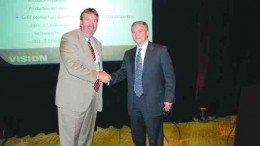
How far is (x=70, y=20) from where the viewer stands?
388 cm

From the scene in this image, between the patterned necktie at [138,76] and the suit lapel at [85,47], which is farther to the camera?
the patterned necktie at [138,76]

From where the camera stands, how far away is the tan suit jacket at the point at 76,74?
2.52m

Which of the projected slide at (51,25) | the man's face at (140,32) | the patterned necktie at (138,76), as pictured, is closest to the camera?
the man's face at (140,32)

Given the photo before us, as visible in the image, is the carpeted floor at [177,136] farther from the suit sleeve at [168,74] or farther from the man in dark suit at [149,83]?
the suit sleeve at [168,74]

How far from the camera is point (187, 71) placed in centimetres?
454

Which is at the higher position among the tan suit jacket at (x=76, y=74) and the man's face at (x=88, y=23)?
the man's face at (x=88, y=23)

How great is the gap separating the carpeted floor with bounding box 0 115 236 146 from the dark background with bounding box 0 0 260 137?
0.47ft

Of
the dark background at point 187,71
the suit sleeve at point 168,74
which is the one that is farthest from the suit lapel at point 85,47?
the dark background at point 187,71

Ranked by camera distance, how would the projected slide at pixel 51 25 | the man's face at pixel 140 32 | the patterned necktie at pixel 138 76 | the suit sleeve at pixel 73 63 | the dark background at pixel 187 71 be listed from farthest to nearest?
1. the dark background at pixel 187 71
2. the projected slide at pixel 51 25
3. the patterned necktie at pixel 138 76
4. the man's face at pixel 140 32
5. the suit sleeve at pixel 73 63

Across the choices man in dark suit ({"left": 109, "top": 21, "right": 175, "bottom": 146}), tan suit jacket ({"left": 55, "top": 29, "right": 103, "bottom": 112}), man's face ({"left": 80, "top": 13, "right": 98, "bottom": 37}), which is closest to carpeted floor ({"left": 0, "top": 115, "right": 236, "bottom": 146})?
man in dark suit ({"left": 109, "top": 21, "right": 175, "bottom": 146})

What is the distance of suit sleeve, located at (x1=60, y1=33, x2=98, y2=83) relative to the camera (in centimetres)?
249

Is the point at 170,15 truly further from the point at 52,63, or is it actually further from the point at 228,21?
the point at 52,63

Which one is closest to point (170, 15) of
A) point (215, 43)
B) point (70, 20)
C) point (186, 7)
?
point (186, 7)

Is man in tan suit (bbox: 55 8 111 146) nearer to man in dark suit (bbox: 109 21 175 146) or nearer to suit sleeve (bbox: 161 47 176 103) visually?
man in dark suit (bbox: 109 21 175 146)
